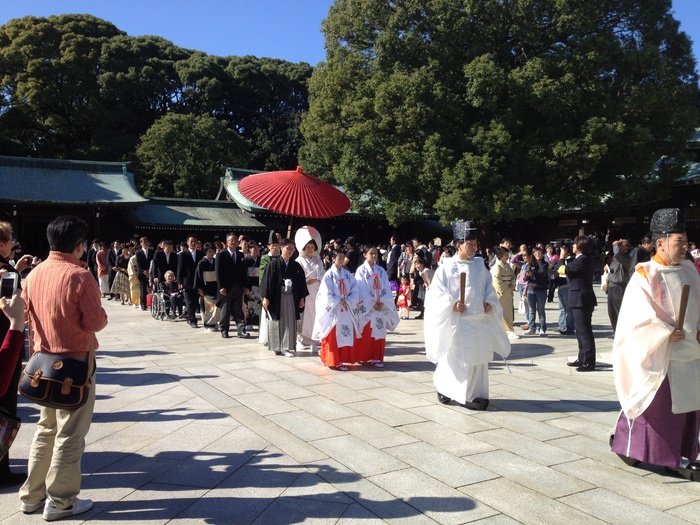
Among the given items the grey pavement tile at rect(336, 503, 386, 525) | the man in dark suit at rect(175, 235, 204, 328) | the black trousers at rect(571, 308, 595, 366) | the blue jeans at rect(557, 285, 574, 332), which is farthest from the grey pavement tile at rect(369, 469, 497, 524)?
the man in dark suit at rect(175, 235, 204, 328)

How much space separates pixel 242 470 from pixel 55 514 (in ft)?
3.90

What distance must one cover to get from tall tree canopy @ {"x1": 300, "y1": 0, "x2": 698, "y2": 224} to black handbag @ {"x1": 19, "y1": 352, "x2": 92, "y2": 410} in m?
16.6

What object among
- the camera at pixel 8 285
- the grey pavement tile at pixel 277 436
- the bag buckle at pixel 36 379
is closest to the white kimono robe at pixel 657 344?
the grey pavement tile at pixel 277 436

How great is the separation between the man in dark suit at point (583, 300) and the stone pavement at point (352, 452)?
0.27 meters

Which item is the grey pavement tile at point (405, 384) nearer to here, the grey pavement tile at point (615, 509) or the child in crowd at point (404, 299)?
the grey pavement tile at point (615, 509)

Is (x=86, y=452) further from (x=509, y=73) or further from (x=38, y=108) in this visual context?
(x=38, y=108)

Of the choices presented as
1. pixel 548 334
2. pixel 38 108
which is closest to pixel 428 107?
pixel 548 334

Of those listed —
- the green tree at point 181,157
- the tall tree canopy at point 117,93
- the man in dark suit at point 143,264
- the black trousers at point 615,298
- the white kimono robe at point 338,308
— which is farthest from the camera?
the tall tree canopy at point 117,93

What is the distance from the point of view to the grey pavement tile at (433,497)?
3351mm

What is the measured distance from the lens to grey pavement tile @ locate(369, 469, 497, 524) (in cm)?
335

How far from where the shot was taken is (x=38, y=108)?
32562 millimetres

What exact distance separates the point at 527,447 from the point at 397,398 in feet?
5.64

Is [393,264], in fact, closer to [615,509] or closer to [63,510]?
[615,509]

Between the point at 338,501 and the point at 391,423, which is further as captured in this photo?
the point at 391,423
